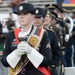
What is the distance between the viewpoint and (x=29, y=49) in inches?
152

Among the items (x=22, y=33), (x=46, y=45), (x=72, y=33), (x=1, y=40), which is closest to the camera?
(x=22, y=33)

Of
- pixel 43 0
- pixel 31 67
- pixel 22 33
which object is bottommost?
pixel 43 0

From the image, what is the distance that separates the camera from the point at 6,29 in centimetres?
1269

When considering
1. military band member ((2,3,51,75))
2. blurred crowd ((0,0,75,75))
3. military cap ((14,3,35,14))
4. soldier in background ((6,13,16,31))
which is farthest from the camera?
soldier in background ((6,13,16,31))

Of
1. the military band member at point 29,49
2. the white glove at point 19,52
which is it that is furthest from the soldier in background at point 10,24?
the white glove at point 19,52

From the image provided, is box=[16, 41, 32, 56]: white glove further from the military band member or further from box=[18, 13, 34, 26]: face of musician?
box=[18, 13, 34, 26]: face of musician

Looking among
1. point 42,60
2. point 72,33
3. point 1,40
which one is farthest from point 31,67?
point 1,40

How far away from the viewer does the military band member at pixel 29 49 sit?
12.9 ft

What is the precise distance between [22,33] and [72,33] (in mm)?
7472

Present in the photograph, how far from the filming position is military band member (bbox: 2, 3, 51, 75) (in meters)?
3.94

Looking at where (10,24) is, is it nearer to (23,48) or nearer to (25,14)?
(25,14)


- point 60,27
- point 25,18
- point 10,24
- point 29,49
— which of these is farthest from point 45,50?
point 10,24

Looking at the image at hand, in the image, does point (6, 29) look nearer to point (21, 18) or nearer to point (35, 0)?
point (35, 0)

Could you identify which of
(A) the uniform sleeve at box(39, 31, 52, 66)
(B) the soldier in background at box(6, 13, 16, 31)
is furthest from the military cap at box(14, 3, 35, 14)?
(B) the soldier in background at box(6, 13, 16, 31)
